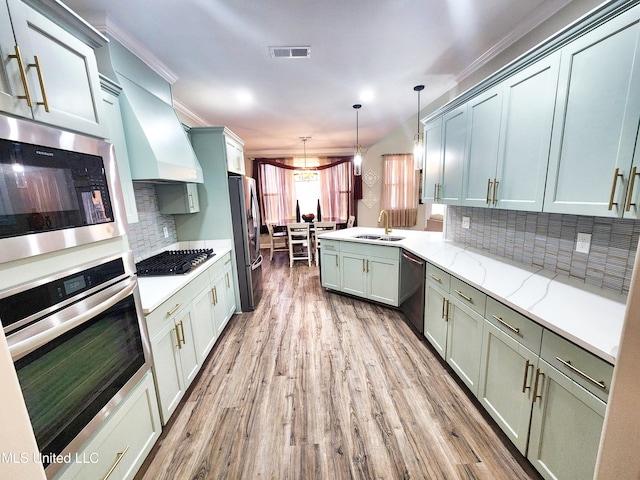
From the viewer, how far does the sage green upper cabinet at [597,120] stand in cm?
105

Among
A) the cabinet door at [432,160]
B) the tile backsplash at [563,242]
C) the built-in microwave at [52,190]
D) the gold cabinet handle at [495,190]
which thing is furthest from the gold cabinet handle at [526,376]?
the built-in microwave at [52,190]

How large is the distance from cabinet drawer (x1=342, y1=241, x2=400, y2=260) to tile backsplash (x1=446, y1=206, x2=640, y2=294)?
80 cm

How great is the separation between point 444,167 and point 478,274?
1226 mm

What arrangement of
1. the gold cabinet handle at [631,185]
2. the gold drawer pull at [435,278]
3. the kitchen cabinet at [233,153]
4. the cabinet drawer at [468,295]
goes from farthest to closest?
the kitchen cabinet at [233,153] → the gold drawer pull at [435,278] → the cabinet drawer at [468,295] → the gold cabinet handle at [631,185]

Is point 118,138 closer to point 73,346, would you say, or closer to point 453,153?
point 73,346

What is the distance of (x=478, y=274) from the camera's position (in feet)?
5.56

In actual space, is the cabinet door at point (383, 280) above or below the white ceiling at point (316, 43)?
below

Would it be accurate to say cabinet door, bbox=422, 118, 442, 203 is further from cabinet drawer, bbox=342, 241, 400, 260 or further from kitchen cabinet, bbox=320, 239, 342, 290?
kitchen cabinet, bbox=320, 239, 342, 290

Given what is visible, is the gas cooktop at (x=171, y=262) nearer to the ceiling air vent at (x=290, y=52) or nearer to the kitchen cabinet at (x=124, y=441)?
the kitchen cabinet at (x=124, y=441)

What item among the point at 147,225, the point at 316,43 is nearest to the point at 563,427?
the point at 316,43

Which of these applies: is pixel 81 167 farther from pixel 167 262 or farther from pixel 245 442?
pixel 245 442

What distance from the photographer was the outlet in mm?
1443

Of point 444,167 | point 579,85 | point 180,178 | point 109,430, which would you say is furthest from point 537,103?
point 109,430

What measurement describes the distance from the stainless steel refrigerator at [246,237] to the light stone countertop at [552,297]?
1975 mm
